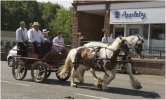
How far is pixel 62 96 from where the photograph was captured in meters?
12.5

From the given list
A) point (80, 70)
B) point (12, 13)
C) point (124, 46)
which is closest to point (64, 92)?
point (80, 70)

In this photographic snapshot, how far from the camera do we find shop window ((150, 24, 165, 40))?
27156 millimetres

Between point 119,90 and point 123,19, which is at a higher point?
point 123,19

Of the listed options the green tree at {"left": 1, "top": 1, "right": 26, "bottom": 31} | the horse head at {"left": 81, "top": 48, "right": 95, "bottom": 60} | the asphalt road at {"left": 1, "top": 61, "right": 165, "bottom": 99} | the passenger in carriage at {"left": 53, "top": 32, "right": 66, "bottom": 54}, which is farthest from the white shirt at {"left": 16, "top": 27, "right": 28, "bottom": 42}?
the green tree at {"left": 1, "top": 1, "right": 26, "bottom": 31}

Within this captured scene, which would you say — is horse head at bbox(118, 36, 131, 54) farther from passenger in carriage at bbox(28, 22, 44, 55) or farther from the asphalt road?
passenger in carriage at bbox(28, 22, 44, 55)

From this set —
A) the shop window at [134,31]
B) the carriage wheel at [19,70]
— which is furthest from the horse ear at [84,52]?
the shop window at [134,31]

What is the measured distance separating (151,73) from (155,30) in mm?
5880

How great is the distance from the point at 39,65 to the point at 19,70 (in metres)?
1.36

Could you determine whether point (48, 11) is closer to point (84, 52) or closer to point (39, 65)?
point (39, 65)

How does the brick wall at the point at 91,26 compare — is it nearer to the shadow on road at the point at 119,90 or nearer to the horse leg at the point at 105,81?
the shadow on road at the point at 119,90

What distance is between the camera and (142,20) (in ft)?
92.7

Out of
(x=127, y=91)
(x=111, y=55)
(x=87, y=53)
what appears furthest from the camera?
(x=87, y=53)

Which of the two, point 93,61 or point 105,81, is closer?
point 105,81

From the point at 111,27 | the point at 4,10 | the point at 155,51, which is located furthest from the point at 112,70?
the point at 4,10
